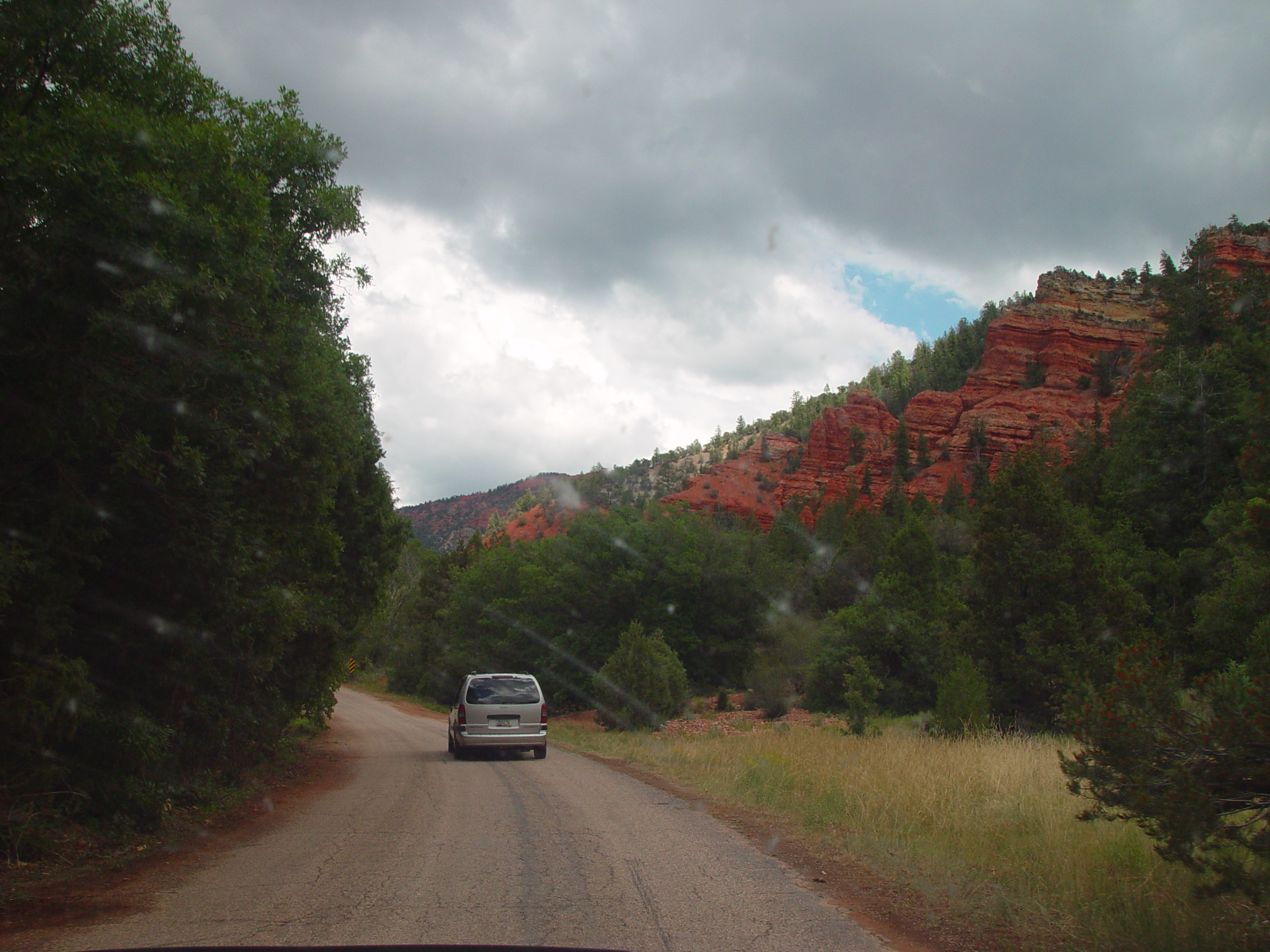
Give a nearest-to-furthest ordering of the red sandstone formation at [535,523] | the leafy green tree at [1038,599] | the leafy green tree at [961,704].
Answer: the leafy green tree at [961,704] → the leafy green tree at [1038,599] → the red sandstone formation at [535,523]

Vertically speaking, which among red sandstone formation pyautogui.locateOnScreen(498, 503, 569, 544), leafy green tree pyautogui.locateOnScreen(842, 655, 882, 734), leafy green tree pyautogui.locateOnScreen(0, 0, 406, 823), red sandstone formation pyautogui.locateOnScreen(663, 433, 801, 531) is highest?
red sandstone formation pyautogui.locateOnScreen(663, 433, 801, 531)

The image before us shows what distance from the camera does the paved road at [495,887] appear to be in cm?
518

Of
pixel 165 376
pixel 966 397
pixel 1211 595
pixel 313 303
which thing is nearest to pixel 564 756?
pixel 313 303

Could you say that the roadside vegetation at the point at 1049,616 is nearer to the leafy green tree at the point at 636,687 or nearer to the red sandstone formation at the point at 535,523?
the leafy green tree at the point at 636,687

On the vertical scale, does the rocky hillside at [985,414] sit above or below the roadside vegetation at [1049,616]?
above

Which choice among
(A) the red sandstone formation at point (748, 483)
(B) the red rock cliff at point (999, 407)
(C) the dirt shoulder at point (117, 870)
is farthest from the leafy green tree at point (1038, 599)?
(A) the red sandstone formation at point (748, 483)

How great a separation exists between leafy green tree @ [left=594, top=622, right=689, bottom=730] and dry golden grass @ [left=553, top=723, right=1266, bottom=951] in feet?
38.2

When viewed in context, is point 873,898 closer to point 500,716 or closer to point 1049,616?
point 500,716

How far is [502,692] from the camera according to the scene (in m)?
18.2

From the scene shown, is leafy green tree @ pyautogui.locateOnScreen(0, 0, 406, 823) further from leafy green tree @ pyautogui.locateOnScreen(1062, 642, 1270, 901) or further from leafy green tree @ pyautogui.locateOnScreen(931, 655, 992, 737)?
leafy green tree @ pyautogui.locateOnScreen(931, 655, 992, 737)

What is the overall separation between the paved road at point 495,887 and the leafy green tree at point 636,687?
1648 centimetres

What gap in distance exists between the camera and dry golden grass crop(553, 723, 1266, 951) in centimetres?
516

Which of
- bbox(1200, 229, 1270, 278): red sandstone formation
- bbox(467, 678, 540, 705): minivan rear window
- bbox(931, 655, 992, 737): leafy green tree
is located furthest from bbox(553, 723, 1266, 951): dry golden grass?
bbox(1200, 229, 1270, 278): red sandstone formation

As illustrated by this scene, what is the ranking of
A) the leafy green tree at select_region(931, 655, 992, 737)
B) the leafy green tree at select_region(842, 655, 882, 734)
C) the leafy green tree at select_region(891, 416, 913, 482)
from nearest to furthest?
1. the leafy green tree at select_region(931, 655, 992, 737)
2. the leafy green tree at select_region(842, 655, 882, 734)
3. the leafy green tree at select_region(891, 416, 913, 482)
